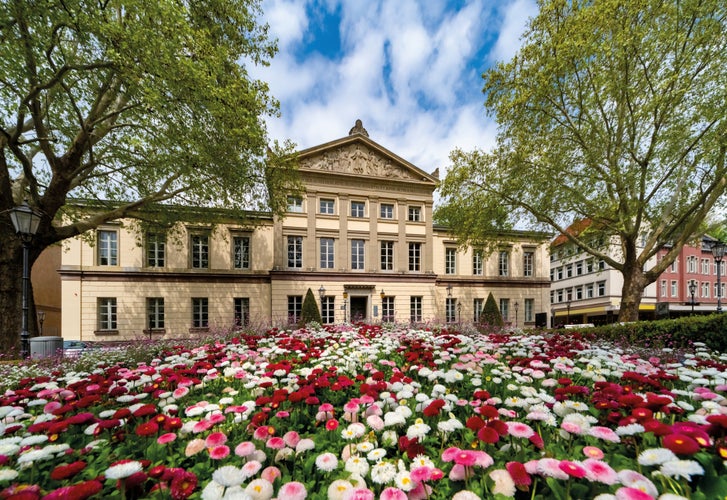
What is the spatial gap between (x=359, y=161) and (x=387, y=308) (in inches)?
468

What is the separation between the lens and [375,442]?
6.75ft

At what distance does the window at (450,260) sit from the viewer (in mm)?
26016

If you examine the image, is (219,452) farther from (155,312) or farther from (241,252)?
(155,312)

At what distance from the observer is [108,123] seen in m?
11.3

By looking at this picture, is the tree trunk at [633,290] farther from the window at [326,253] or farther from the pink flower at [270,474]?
the window at [326,253]

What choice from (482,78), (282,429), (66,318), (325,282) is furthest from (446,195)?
(66,318)

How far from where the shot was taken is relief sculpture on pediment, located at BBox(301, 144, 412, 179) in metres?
23.4

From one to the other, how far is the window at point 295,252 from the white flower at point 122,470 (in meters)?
21.1

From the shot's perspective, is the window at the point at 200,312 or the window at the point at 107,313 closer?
the window at the point at 107,313

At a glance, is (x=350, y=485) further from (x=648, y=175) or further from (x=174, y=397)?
(x=648, y=175)

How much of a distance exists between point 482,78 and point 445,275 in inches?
626

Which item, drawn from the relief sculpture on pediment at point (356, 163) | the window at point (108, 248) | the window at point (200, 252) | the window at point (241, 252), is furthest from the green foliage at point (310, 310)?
the window at point (108, 248)

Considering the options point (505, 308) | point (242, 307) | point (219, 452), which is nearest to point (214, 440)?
point (219, 452)

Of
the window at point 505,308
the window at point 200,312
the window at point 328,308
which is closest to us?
the window at point 200,312
